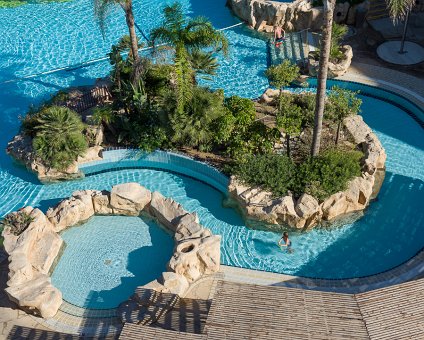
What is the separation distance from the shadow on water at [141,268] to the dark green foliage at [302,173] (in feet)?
13.2

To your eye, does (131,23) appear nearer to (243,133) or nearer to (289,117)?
(243,133)

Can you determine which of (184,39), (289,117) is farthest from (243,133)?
(184,39)

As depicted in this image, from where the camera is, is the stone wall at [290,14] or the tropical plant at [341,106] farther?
the stone wall at [290,14]

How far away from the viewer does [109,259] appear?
19.6m

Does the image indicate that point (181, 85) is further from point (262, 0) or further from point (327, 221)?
point (262, 0)

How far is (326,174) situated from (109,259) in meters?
8.77

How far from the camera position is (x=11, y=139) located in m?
25.3

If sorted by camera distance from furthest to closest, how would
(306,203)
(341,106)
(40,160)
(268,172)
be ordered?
(40,160) < (341,106) < (268,172) < (306,203)

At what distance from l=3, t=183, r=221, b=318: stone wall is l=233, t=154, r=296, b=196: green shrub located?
287 centimetres

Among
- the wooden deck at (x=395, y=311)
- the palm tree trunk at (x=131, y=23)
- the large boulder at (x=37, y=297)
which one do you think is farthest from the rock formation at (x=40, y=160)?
the wooden deck at (x=395, y=311)

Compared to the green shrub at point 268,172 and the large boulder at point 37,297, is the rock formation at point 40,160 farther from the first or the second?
the green shrub at point 268,172

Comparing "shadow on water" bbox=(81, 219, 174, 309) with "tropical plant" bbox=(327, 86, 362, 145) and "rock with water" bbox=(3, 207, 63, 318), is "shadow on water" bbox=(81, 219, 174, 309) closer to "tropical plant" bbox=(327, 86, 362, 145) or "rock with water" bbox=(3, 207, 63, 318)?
"rock with water" bbox=(3, 207, 63, 318)

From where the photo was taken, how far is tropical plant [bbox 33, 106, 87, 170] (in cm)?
2233

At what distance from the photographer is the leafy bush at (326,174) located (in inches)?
800
